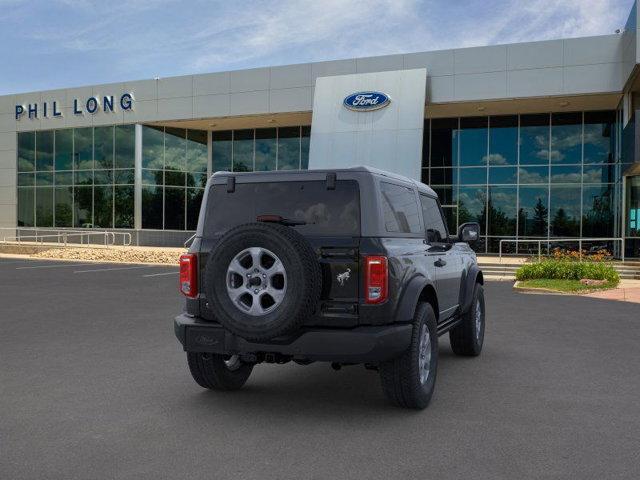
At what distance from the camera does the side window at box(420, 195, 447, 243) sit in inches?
251

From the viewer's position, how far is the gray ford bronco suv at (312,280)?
479cm

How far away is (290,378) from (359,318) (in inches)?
75.3

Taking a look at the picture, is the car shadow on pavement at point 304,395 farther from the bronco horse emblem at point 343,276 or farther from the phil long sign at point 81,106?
the phil long sign at point 81,106

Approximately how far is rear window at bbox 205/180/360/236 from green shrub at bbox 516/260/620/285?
13678mm

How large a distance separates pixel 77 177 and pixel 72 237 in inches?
132

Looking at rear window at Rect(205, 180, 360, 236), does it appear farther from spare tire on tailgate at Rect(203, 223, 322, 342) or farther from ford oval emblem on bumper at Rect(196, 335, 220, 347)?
ford oval emblem on bumper at Rect(196, 335, 220, 347)

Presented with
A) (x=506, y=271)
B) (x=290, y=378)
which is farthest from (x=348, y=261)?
(x=506, y=271)

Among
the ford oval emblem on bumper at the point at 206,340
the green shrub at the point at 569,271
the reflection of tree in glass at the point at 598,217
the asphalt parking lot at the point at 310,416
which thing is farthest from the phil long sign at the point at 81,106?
the ford oval emblem on bumper at the point at 206,340

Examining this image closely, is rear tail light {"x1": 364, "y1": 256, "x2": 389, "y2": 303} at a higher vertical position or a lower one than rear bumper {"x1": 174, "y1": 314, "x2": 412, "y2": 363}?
higher

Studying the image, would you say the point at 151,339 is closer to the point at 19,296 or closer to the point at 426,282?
the point at 426,282

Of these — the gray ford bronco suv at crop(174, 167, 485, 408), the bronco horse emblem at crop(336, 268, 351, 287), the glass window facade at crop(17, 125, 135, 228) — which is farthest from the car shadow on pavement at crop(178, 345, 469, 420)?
the glass window facade at crop(17, 125, 135, 228)

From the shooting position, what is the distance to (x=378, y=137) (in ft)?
88.9

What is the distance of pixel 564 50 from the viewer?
25547 mm

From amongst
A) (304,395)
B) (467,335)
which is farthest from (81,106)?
(304,395)
